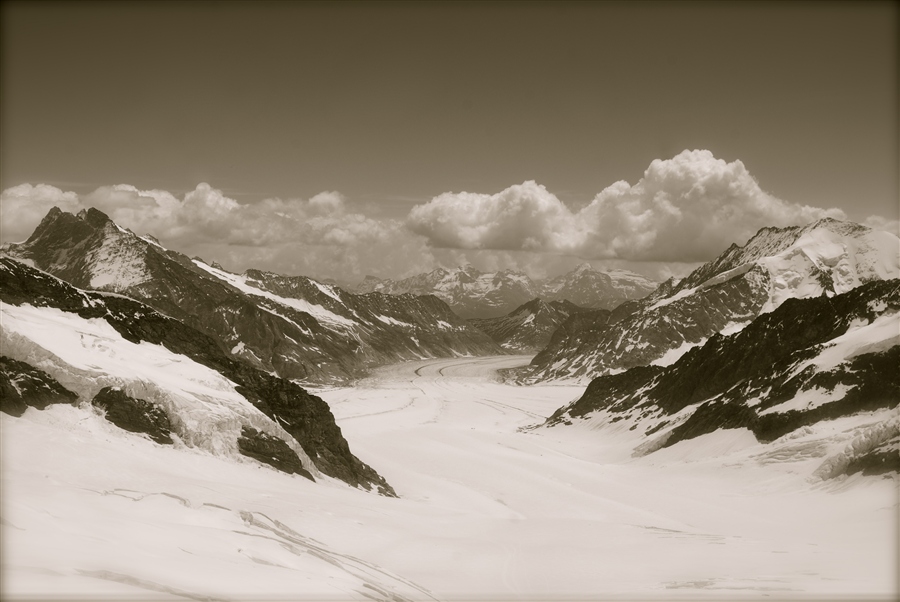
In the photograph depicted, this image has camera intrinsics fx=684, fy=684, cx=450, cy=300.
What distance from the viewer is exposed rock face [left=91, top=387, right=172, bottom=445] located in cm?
3408

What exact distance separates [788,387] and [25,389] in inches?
2376

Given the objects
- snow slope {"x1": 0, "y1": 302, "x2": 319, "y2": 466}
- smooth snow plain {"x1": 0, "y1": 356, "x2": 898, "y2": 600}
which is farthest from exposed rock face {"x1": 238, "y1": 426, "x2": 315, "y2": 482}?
smooth snow plain {"x1": 0, "y1": 356, "x2": 898, "y2": 600}

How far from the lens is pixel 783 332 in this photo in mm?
86000

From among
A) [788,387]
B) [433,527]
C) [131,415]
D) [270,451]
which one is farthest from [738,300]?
[131,415]

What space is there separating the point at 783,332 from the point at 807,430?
1298 inches

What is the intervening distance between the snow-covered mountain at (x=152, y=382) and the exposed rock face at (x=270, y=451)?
0.20 ft

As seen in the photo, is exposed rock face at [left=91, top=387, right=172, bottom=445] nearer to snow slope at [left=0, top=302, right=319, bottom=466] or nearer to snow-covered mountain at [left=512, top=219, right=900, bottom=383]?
snow slope at [left=0, top=302, right=319, bottom=466]

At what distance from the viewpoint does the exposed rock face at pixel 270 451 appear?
38.4 metres

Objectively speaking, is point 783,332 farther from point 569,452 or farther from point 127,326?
point 127,326

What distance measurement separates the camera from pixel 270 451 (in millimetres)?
39188

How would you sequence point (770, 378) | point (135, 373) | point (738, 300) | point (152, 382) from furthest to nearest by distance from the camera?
point (738, 300) → point (770, 378) → point (135, 373) → point (152, 382)

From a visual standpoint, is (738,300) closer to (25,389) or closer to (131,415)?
(131,415)

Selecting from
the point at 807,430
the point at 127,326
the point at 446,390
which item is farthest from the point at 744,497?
the point at 446,390

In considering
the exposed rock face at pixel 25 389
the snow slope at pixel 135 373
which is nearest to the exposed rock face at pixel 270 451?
the snow slope at pixel 135 373
